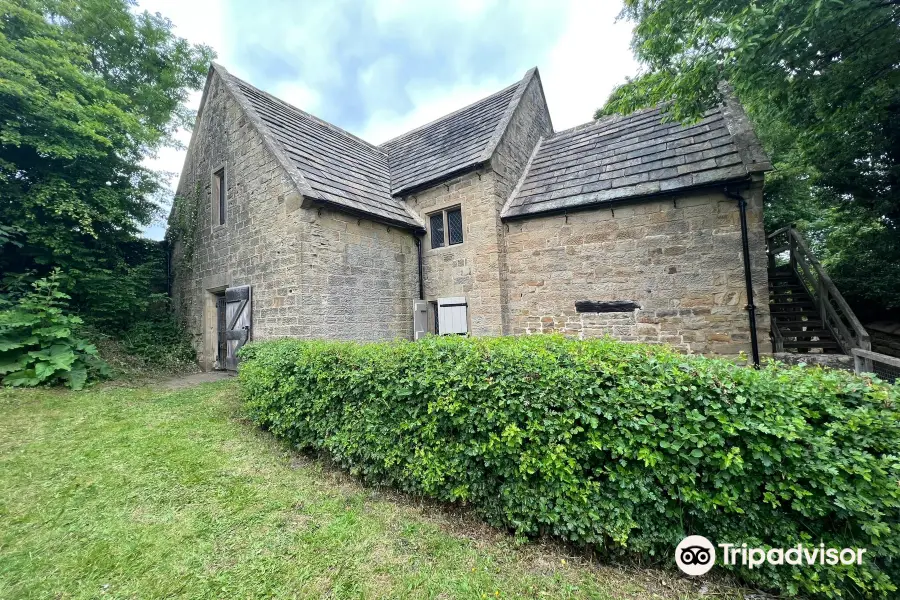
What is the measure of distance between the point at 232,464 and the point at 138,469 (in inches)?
41.7

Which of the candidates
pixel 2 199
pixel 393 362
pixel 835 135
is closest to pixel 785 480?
pixel 393 362

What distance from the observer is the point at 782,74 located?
17.7ft

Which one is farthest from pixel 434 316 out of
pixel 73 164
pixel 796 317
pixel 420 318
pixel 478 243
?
pixel 73 164

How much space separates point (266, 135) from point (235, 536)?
8.64m

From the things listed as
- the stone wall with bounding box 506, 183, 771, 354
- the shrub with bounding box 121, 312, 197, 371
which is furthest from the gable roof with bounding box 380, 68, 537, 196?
the shrub with bounding box 121, 312, 197, 371

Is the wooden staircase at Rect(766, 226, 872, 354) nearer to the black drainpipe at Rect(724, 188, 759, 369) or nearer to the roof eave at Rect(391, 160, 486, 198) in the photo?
the black drainpipe at Rect(724, 188, 759, 369)

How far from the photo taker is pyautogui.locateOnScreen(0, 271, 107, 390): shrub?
21.7ft

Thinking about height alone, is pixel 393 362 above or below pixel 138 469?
above

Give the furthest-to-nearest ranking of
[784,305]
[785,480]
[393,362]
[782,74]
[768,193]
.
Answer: [768,193] → [784,305] → [782,74] → [393,362] → [785,480]

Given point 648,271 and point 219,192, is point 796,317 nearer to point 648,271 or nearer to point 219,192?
point 648,271

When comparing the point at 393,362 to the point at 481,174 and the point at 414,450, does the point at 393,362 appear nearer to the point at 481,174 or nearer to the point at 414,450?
the point at 414,450

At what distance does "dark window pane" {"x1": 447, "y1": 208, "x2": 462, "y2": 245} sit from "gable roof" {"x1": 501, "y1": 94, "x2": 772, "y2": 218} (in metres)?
1.35

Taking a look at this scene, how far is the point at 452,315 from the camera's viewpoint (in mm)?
9641

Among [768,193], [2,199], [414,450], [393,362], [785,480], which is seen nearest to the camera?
[785,480]
